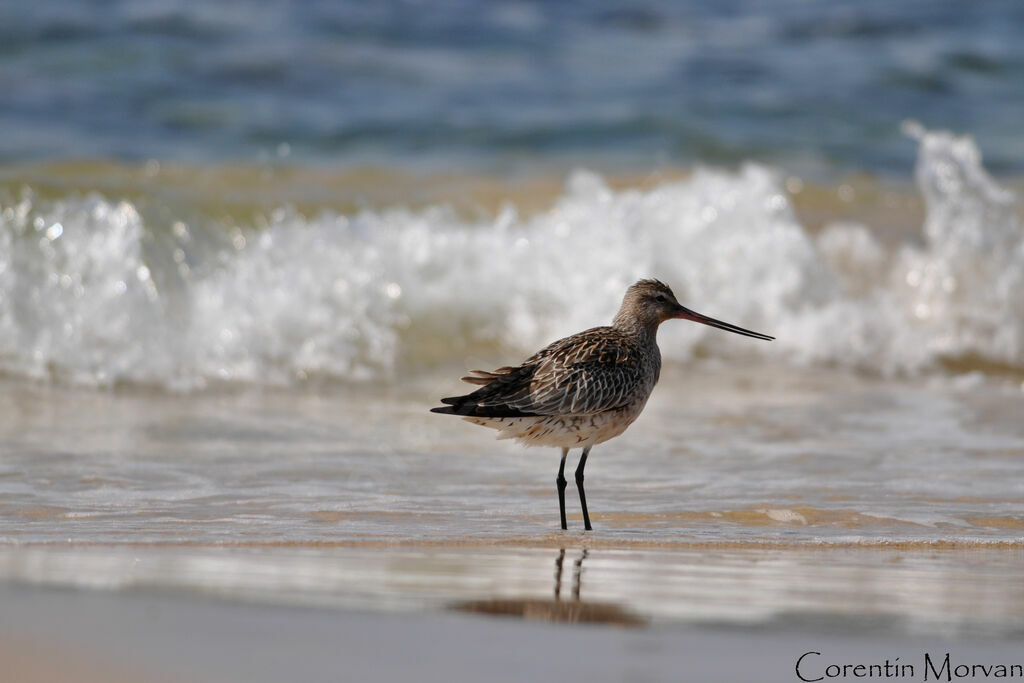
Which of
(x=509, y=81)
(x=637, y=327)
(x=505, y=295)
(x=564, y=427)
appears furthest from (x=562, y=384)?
(x=509, y=81)

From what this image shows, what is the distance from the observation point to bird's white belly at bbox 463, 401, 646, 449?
5852mm

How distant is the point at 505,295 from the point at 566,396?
4841 millimetres

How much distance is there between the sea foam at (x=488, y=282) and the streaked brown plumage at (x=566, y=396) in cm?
372

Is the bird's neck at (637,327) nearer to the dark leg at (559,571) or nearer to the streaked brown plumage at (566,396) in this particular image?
the streaked brown plumage at (566,396)

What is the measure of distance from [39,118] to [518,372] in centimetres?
836

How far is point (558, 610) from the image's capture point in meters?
4.18

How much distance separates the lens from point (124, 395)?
8.93 meters

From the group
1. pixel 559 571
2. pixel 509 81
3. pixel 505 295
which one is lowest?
pixel 559 571

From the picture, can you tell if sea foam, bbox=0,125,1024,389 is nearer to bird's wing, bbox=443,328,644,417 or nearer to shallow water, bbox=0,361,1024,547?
shallow water, bbox=0,361,1024,547

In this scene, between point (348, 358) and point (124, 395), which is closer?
point (124, 395)

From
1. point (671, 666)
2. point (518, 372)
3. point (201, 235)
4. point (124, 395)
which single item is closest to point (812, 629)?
point (671, 666)

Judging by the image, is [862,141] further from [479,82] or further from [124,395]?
[124,395]

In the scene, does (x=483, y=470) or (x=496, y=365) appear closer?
(x=483, y=470)

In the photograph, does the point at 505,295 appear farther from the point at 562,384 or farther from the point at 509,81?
the point at 562,384
